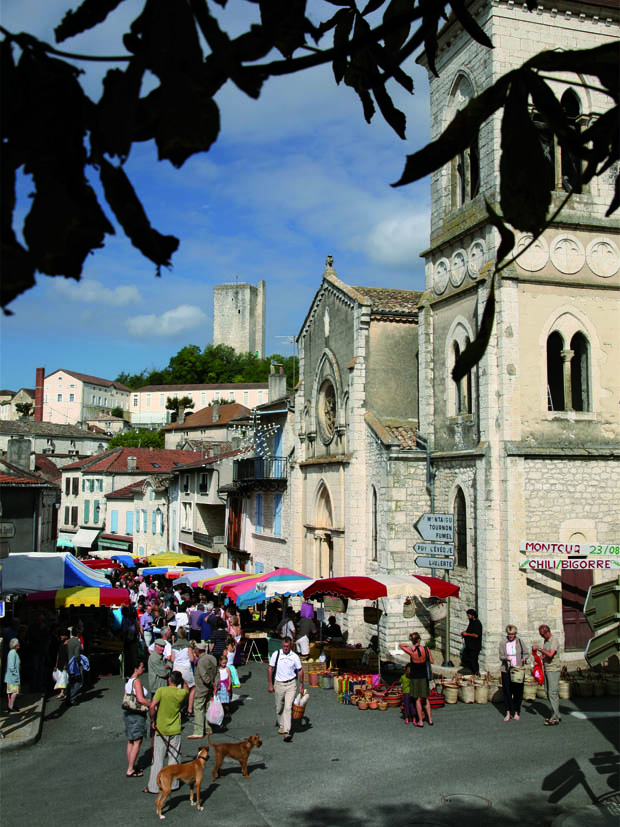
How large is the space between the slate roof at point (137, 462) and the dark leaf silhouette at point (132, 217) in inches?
2096

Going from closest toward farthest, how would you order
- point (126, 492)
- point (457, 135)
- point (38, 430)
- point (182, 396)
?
1. point (457, 135)
2. point (126, 492)
3. point (38, 430)
4. point (182, 396)

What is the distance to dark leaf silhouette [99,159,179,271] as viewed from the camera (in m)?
1.89

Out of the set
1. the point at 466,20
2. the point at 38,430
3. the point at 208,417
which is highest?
the point at 208,417

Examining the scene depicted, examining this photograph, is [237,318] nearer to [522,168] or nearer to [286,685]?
[286,685]

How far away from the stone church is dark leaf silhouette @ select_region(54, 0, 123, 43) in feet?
50.7

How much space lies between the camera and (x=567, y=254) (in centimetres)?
1894

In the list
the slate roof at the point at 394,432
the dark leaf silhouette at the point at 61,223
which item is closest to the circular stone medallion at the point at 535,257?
the slate roof at the point at 394,432

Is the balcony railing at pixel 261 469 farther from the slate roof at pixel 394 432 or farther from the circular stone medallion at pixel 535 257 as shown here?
the circular stone medallion at pixel 535 257

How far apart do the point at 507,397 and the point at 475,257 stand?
385 centimetres

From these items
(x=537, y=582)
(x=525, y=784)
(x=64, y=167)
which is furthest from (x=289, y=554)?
(x=64, y=167)

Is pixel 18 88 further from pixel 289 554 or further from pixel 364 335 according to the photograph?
pixel 289 554

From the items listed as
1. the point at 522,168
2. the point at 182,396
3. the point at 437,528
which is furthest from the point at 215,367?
the point at 522,168

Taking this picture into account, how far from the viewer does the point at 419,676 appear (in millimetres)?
13539

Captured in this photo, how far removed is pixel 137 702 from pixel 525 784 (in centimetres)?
535
